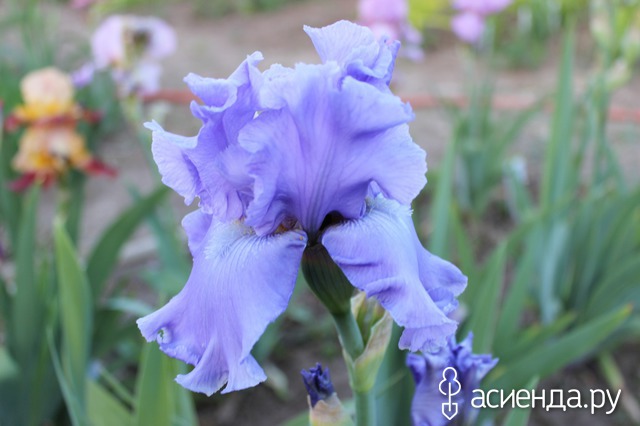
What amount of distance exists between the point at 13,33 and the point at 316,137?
539cm

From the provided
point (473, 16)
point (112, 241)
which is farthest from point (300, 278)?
point (473, 16)

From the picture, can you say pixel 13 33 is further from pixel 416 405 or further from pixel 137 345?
pixel 416 405

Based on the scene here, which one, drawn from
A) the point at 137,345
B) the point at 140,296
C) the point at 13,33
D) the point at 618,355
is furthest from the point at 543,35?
the point at 13,33

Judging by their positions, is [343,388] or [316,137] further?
[343,388]

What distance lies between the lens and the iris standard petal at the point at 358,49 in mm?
515

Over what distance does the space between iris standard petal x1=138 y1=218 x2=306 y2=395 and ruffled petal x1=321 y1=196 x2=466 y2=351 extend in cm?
4

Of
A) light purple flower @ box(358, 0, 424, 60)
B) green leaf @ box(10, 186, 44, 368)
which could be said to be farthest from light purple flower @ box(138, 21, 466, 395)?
light purple flower @ box(358, 0, 424, 60)

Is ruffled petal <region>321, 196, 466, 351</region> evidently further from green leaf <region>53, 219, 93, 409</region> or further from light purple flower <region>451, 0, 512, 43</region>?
light purple flower <region>451, 0, 512, 43</region>

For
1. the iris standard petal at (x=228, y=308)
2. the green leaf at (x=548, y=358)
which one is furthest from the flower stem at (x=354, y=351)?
the green leaf at (x=548, y=358)

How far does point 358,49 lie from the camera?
1.69 ft

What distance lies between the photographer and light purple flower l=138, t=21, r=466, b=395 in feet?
1.56

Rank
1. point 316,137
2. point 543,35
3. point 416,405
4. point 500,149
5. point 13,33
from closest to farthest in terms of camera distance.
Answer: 1. point 316,137
2. point 416,405
3. point 500,149
4. point 543,35
5. point 13,33

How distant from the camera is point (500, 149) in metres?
2.26

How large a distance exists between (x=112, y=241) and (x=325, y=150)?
1.12 m
